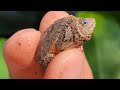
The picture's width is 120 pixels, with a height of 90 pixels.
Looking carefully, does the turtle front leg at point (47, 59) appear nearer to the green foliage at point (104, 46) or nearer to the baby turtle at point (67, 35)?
the baby turtle at point (67, 35)

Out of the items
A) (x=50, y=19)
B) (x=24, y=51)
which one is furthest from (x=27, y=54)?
(x=50, y=19)

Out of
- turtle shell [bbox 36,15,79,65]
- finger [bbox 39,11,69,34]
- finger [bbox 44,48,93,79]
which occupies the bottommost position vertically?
finger [bbox 44,48,93,79]

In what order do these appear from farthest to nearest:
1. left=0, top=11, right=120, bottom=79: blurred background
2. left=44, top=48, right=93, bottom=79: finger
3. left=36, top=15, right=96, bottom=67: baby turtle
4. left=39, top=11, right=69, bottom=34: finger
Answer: left=0, top=11, right=120, bottom=79: blurred background → left=39, top=11, right=69, bottom=34: finger → left=36, top=15, right=96, bottom=67: baby turtle → left=44, top=48, right=93, bottom=79: finger

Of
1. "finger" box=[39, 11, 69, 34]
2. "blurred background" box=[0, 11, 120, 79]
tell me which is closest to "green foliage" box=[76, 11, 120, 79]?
"blurred background" box=[0, 11, 120, 79]

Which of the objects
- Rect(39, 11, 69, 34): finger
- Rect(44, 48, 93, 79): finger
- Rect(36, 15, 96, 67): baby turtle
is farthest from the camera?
Rect(39, 11, 69, 34): finger

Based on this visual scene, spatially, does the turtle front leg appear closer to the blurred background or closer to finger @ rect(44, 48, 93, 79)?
finger @ rect(44, 48, 93, 79)

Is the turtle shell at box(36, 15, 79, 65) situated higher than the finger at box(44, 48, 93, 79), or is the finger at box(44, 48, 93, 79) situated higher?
the turtle shell at box(36, 15, 79, 65)
